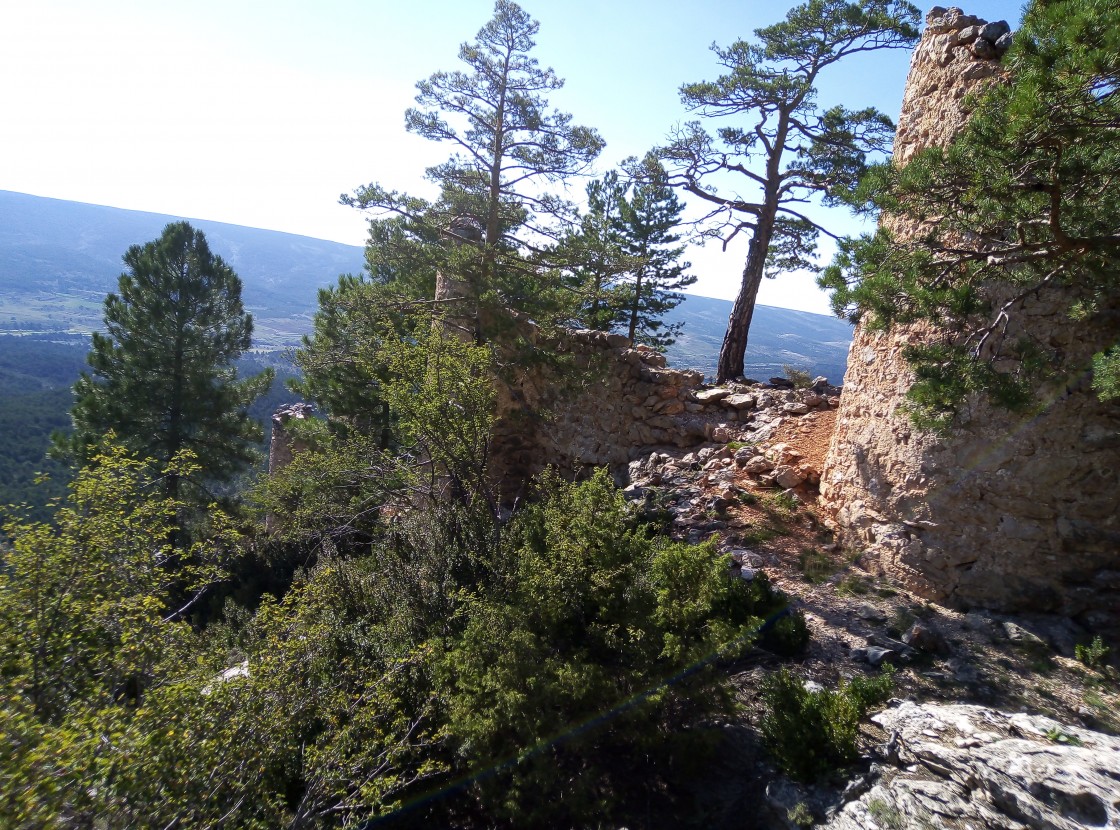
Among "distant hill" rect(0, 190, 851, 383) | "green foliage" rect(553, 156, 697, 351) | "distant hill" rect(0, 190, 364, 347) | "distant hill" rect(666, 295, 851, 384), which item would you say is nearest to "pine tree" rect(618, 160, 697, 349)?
"green foliage" rect(553, 156, 697, 351)

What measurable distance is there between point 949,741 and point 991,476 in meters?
2.87

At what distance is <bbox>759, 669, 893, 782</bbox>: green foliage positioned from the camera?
4.28 metres

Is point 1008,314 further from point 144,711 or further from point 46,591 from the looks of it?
point 46,591

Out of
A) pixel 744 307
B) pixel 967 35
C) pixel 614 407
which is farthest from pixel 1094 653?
pixel 744 307

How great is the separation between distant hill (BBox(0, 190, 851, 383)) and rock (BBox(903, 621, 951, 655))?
731 inches

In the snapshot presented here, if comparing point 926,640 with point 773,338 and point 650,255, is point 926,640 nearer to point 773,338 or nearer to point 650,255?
point 650,255

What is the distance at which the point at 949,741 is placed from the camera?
12.7 feet

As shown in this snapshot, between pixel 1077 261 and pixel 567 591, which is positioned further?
pixel 567 591

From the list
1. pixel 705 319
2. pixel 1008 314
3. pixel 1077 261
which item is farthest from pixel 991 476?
pixel 705 319

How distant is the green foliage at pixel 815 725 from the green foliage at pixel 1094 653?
189 centimetres

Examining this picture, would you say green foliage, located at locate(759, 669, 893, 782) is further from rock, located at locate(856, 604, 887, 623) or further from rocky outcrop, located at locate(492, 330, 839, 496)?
rocky outcrop, located at locate(492, 330, 839, 496)

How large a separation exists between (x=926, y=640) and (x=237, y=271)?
12667 cm

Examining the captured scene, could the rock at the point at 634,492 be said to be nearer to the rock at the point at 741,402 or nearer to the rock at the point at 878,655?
the rock at the point at 741,402

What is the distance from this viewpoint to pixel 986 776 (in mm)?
3498
